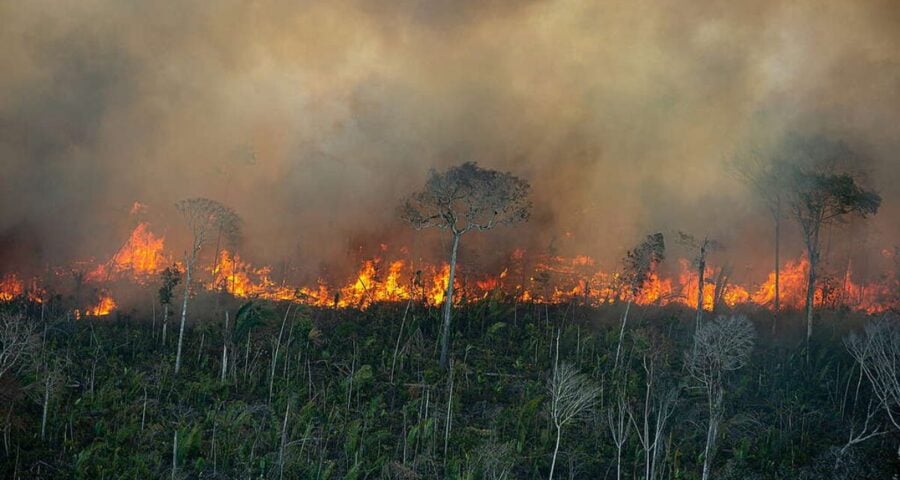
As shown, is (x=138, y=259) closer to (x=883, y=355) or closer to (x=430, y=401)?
(x=430, y=401)

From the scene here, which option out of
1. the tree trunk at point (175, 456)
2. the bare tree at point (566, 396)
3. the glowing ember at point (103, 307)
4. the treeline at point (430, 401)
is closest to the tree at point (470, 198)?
the treeline at point (430, 401)

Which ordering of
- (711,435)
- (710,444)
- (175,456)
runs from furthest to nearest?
(175,456) < (711,435) < (710,444)

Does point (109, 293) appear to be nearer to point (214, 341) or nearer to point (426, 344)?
point (214, 341)

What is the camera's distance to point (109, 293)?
224 ft

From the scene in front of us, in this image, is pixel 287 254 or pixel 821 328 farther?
pixel 287 254

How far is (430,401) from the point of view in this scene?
50750 mm

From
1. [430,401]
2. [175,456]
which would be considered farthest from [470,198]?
[175,456]

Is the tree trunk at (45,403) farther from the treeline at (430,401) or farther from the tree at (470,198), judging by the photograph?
the tree at (470,198)

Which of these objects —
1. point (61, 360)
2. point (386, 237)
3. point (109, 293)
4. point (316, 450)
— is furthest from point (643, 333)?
point (109, 293)

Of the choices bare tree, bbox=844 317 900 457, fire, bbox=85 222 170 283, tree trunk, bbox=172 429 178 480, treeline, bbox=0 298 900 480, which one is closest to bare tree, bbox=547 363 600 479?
treeline, bbox=0 298 900 480

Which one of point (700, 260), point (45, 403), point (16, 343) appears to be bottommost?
point (45, 403)

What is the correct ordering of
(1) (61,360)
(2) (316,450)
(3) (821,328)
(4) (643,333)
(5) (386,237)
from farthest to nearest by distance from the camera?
(5) (386,237), (3) (821,328), (4) (643,333), (1) (61,360), (2) (316,450)

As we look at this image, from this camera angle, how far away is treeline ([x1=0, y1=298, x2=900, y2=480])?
4278cm

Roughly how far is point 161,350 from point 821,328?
54111mm
